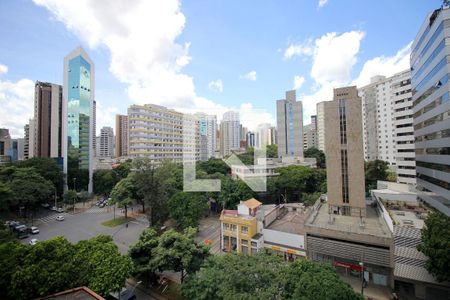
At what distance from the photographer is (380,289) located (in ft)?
36.1

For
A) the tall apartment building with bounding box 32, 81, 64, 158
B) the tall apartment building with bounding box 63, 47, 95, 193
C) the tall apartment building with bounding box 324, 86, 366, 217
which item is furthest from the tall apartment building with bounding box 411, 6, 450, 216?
the tall apartment building with bounding box 32, 81, 64, 158

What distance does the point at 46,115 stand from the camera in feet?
116

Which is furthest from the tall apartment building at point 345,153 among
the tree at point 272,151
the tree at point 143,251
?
the tree at point 272,151

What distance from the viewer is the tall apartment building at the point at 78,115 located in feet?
97.5

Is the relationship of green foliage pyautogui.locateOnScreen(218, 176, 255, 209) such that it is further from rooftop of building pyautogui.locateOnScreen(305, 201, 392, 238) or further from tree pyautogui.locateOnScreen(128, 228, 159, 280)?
tree pyautogui.locateOnScreen(128, 228, 159, 280)

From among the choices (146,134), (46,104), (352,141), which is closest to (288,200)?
(352,141)

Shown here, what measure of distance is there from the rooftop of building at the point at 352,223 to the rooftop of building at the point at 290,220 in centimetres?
80

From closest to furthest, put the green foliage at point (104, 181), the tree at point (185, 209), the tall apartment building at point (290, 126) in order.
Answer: the tree at point (185, 209)
the green foliage at point (104, 181)
the tall apartment building at point (290, 126)

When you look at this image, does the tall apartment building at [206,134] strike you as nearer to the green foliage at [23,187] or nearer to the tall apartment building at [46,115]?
the tall apartment building at [46,115]

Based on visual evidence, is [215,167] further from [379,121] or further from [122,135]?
[122,135]

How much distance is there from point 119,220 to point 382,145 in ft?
137

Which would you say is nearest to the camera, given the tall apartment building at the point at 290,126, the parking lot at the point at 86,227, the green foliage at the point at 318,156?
Result: the parking lot at the point at 86,227

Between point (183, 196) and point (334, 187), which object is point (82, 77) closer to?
point (183, 196)

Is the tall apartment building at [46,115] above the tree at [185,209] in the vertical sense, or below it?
above
